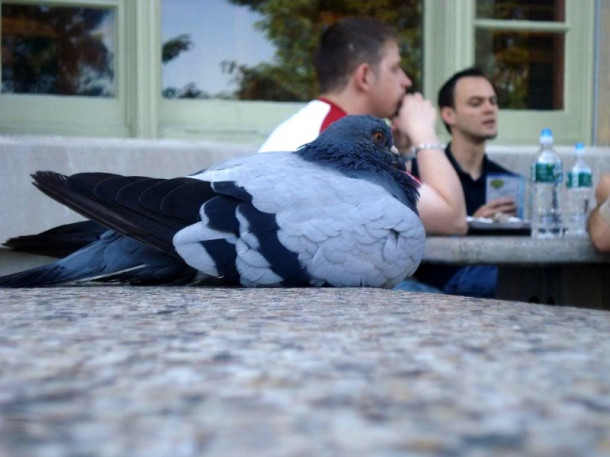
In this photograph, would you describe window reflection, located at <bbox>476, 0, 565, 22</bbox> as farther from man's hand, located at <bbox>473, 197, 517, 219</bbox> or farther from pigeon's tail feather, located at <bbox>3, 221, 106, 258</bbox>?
pigeon's tail feather, located at <bbox>3, 221, 106, 258</bbox>

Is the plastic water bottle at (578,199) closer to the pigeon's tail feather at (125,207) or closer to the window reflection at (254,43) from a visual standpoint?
the window reflection at (254,43)

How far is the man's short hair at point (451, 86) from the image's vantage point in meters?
4.68

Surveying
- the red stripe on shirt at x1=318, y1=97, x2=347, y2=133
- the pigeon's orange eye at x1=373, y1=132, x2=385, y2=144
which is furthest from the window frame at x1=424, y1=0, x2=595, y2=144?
the pigeon's orange eye at x1=373, y1=132, x2=385, y2=144

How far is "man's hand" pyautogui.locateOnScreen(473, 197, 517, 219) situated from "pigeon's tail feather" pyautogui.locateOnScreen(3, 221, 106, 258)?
2133mm

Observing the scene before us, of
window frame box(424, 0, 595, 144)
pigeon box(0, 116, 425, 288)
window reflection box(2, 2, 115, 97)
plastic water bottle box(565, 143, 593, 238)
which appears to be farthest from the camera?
window frame box(424, 0, 595, 144)

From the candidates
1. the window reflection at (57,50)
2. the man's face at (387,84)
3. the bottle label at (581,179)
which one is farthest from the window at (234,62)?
the bottle label at (581,179)

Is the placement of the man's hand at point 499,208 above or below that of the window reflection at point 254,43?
below

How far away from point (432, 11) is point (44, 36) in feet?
6.24

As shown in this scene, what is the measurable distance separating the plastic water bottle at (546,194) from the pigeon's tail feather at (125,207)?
6.56 feet

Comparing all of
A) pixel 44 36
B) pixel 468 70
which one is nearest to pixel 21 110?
pixel 44 36

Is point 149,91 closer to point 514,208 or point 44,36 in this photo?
point 44,36

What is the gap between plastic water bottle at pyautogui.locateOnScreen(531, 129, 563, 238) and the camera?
375 cm

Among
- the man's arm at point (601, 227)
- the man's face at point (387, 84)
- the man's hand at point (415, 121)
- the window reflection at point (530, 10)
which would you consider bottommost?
the man's arm at point (601, 227)

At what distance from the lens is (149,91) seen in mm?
4582
